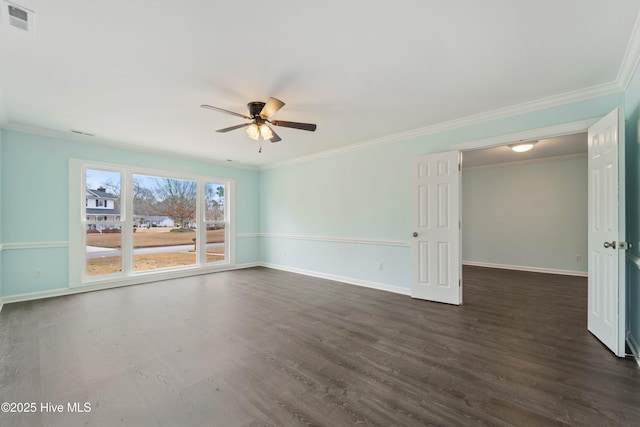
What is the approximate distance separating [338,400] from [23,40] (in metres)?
3.49

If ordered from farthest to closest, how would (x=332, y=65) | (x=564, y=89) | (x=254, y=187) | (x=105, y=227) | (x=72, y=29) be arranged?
1. (x=254, y=187)
2. (x=105, y=227)
3. (x=564, y=89)
4. (x=332, y=65)
5. (x=72, y=29)

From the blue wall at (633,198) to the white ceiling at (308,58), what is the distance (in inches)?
11.7

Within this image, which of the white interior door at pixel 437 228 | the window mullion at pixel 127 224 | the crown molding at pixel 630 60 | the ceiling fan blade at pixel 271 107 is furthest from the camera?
the window mullion at pixel 127 224

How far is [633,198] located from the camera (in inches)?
99.3

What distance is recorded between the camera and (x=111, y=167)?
4.89m

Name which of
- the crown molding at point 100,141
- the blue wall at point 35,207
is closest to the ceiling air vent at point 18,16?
the crown molding at point 100,141

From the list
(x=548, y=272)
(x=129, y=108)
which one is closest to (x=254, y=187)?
(x=129, y=108)

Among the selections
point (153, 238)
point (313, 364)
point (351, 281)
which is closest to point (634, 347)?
point (313, 364)

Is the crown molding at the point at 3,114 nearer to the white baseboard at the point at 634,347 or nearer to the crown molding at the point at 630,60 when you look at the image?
the crown molding at the point at 630,60

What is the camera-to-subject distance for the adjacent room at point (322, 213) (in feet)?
5.98

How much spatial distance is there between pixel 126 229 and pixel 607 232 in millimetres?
6791

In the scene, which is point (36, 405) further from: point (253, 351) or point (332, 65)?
point (332, 65)

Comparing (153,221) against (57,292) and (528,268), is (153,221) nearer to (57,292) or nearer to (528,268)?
(57,292)

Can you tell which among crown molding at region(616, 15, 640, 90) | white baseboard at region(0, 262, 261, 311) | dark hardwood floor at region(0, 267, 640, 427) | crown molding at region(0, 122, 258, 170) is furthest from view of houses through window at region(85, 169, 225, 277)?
crown molding at region(616, 15, 640, 90)
